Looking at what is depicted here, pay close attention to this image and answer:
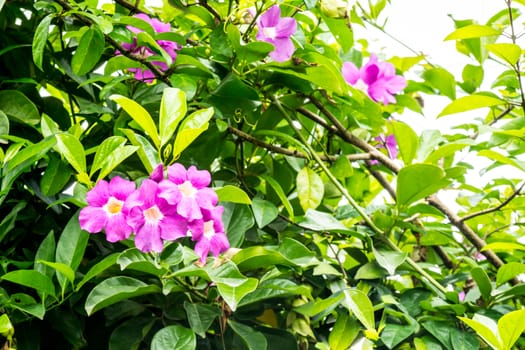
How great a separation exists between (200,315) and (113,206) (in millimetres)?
169

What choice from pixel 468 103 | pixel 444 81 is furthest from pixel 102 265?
pixel 444 81

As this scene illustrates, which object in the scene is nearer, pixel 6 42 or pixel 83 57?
pixel 83 57

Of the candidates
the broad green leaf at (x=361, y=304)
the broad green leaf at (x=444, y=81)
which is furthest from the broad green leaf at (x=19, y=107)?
the broad green leaf at (x=444, y=81)

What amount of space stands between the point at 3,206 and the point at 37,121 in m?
0.12

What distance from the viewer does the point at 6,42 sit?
3.27 feet

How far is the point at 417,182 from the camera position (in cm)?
93

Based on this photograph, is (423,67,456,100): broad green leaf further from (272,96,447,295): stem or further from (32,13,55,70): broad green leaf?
(32,13,55,70): broad green leaf

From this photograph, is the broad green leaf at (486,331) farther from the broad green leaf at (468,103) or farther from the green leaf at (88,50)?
the green leaf at (88,50)

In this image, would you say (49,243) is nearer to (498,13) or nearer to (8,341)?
(8,341)

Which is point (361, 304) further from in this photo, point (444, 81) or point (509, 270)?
point (444, 81)

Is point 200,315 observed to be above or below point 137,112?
below

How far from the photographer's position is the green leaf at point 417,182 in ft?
2.99

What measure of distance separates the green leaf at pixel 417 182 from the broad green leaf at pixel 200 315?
1.06 ft

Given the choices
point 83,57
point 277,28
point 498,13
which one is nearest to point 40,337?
point 83,57
